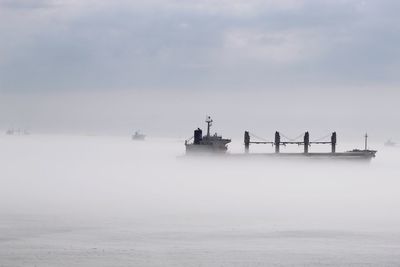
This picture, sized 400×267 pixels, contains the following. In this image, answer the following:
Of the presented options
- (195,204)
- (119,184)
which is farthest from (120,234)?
(119,184)

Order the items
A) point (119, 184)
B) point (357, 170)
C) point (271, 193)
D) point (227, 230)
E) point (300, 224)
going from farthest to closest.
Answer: point (357, 170), point (119, 184), point (271, 193), point (300, 224), point (227, 230)

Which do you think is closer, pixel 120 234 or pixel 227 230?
pixel 120 234

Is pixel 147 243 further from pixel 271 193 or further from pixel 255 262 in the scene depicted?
pixel 271 193

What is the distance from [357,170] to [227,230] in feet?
330

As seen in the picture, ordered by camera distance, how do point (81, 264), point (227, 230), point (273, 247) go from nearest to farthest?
point (81, 264) → point (273, 247) → point (227, 230)

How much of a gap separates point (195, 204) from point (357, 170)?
80917 mm

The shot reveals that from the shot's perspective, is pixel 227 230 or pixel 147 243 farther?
pixel 227 230

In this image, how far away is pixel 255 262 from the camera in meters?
40.0

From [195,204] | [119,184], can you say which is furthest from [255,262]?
[119,184]

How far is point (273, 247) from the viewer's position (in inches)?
1769

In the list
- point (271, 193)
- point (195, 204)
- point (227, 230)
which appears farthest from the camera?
point (271, 193)

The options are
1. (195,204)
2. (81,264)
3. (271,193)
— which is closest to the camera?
(81,264)

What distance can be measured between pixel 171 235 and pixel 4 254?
1186 cm

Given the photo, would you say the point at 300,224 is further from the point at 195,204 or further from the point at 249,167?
the point at 249,167
